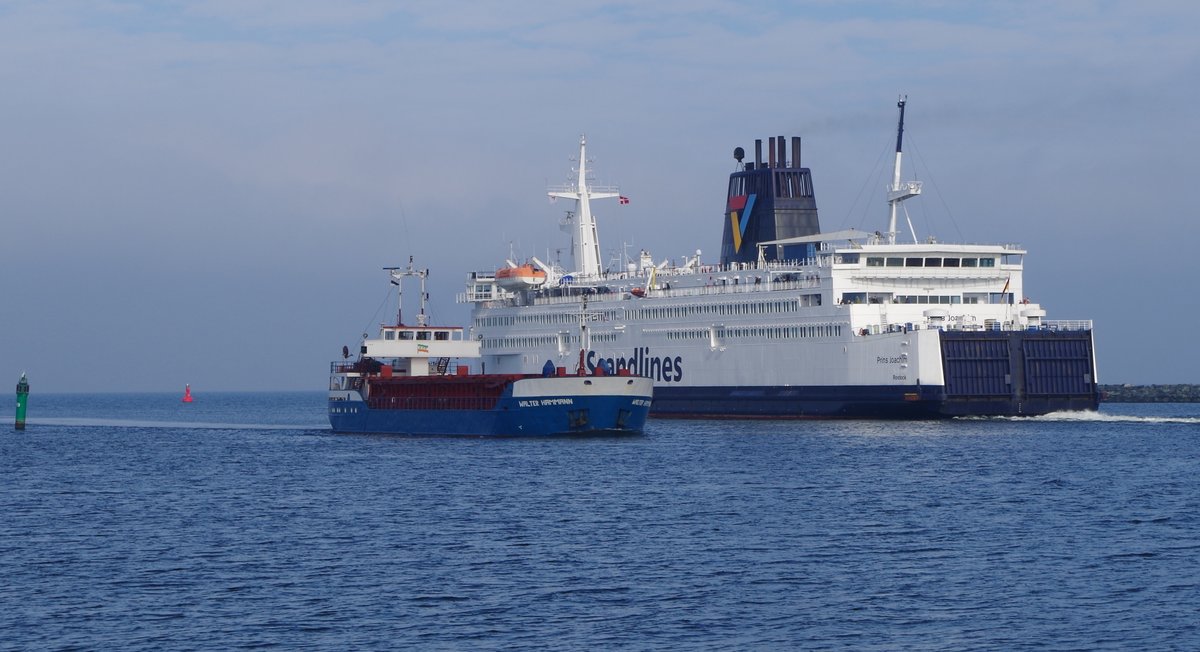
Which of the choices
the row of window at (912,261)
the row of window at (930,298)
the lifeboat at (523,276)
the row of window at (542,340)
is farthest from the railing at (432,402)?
the lifeboat at (523,276)

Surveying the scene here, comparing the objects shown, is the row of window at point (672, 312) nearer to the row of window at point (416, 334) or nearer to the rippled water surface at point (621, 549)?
the row of window at point (416, 334)

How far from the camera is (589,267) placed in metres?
94.7

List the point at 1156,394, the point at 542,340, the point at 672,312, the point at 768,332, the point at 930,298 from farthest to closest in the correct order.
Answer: the point at 1156,394 → the point at 542,340 → the point at 672,312 → the point at 768,332 → the point at 930,298

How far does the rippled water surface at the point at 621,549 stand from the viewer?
26.0m

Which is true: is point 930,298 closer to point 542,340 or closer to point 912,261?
point 912,261

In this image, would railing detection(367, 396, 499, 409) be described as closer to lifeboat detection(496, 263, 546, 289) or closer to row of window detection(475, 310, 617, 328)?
row of window detection(475, 310, 617, 328)

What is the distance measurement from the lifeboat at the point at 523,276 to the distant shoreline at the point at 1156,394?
2709 inches

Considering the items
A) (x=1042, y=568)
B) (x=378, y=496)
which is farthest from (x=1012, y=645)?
(x=378, y=496)

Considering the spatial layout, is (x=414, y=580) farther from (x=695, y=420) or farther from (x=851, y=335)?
(x=695, y=420)

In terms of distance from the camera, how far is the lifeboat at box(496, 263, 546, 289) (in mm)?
93000

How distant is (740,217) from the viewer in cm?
8662

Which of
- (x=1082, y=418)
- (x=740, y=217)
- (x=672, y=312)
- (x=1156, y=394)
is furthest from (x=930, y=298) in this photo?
(x=1156, y=394)

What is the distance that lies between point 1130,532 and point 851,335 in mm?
36152

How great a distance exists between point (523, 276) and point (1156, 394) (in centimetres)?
7666
